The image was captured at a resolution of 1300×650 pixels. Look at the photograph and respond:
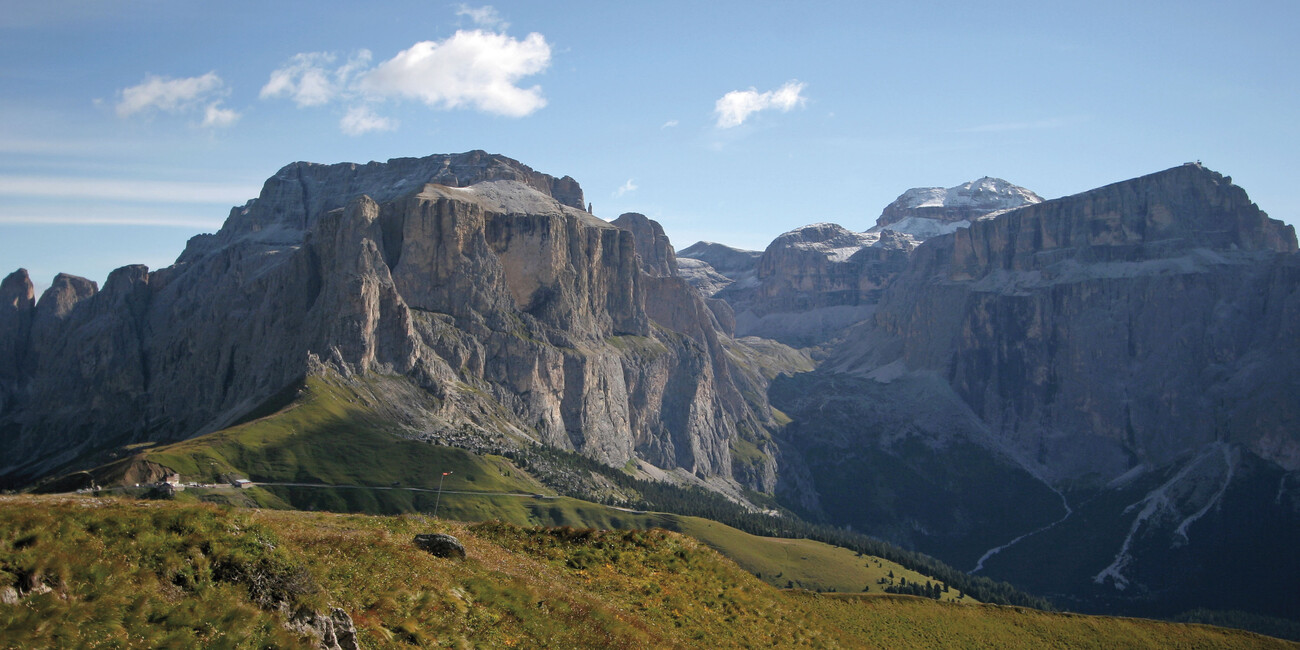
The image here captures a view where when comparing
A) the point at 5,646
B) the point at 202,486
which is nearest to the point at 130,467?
the point at 202,486

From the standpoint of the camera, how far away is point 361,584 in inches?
1706

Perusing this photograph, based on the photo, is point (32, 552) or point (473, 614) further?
point (473, 614)

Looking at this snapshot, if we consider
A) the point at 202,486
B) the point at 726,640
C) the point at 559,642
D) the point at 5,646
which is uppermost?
the point at 5,646

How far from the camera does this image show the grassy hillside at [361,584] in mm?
32969

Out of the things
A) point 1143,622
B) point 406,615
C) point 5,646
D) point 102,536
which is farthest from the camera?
point 1143,622

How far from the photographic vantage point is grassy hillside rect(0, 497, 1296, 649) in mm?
32969

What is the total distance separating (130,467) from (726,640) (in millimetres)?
163949

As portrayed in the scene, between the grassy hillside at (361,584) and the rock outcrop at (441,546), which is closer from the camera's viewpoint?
the grassy hillside at (361,584)

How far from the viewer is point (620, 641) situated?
1875 inches

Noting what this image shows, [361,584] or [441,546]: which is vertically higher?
[361,584]

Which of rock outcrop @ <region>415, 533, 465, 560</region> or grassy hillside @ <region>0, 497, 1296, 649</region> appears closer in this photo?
grassy hillside @ <region>0, 497, 1296, 649</region>

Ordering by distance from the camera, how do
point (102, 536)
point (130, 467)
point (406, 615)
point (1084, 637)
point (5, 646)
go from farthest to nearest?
point (130, 467) → point (1084, 637) → point (406, 615) → point (102, 536) → point (5, 646)

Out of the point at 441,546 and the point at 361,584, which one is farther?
the point at 441,546

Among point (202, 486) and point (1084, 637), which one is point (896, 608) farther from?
point (202, 486)
